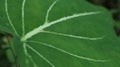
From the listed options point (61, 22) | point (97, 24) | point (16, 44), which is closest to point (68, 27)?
point (61, 22)

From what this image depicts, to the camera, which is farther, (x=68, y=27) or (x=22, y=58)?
(x=68, y=27)

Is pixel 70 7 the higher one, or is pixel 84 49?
pixel 70 7

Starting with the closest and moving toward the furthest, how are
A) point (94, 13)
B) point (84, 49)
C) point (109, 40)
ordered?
point (84, 49), point (109, 40), point (94, 13)

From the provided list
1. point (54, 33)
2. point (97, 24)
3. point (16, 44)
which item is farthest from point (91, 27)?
point (16, 44)

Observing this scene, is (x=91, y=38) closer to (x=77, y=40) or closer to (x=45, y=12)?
(x=77, y=40)

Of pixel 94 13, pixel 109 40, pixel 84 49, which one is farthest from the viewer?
pixel 94 13

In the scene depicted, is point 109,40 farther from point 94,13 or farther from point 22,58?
point 22,58
